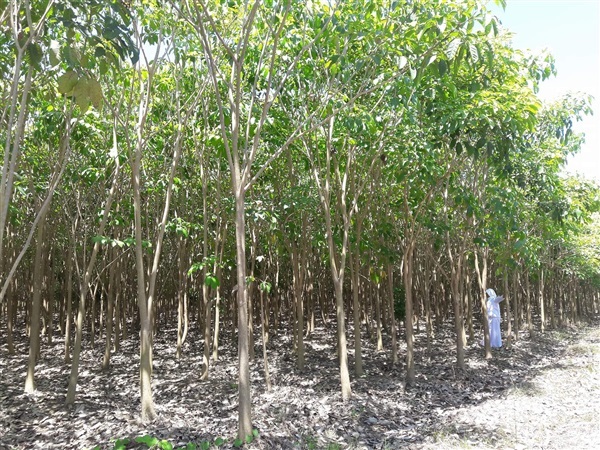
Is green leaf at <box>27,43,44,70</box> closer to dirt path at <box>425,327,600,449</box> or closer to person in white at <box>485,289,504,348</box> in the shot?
dirt path at <box>425,327,600,449</box>

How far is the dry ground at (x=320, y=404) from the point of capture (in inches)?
283

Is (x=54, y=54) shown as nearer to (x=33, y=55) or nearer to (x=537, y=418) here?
(x=33, y=55)

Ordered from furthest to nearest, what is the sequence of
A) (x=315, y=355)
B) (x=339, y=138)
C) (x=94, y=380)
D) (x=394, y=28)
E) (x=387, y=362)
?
(x=315, y=355) → (x=387, y=362) → (x=94, y=380) → (x=339, y=138) → (x=394, y=28)

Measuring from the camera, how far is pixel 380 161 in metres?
10.0

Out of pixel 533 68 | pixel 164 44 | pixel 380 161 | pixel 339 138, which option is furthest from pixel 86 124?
pixel 533 68

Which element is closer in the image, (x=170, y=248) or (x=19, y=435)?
(x=19, y=435)

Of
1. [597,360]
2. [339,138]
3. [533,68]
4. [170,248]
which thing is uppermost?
[533,68]

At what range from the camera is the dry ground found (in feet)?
23.6

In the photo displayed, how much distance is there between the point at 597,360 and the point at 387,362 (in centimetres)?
562

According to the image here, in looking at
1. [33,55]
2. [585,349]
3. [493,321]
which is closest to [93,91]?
[33,55]

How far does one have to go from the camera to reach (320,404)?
8953 millimetres

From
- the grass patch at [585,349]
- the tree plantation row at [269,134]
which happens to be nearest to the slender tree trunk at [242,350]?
the tree plantation row at [269,134]

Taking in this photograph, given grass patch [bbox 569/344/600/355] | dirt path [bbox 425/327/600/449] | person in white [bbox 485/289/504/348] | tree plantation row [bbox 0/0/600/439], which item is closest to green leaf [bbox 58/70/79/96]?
tree plantation row [bbox 0/0/600/439]

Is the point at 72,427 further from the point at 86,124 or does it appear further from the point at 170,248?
the point at 170,248
